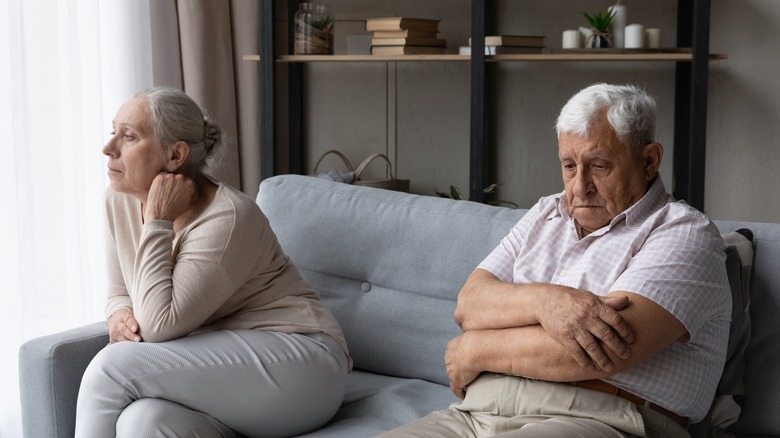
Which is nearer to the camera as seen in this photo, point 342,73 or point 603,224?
point 603,224

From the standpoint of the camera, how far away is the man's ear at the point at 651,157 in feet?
6.04

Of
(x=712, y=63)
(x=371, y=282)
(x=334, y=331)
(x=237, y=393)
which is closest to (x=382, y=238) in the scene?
(x=371, y=282)

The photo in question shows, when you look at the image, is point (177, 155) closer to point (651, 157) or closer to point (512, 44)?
point (651, 157)

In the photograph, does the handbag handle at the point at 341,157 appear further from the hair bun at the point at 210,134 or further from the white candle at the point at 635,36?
the hair bun at the point at 210,134

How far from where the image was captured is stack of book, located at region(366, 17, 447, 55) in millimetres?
3416

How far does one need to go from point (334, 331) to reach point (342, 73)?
6.64 ft

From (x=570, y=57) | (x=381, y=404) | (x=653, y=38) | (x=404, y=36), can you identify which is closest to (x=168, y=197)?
(x=381, y=404)

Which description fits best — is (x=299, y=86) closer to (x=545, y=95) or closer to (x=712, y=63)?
(x=545, y=95)

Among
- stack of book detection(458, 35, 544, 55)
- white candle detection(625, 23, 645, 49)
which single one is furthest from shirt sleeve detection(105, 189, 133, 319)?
white candle detection(625, 23, 645, 49)

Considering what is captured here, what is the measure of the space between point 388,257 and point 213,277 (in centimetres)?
50

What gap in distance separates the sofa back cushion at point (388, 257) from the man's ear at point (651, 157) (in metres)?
0.39

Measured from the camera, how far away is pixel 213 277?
2010mm

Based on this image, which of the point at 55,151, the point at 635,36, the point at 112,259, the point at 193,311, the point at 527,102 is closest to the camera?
the point at 193,311

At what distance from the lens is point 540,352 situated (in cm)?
173
